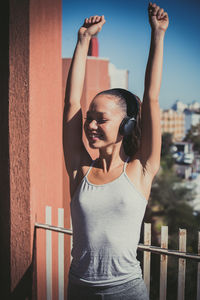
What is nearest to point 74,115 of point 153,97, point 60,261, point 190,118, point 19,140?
point 153,97

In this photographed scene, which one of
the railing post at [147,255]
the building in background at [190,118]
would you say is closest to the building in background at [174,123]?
the building in background at [190,118]

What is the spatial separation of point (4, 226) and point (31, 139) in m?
0.60

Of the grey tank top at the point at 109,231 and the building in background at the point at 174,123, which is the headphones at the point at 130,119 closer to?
the grey tank top at the point at 109,231

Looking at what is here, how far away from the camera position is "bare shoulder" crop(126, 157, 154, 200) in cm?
110

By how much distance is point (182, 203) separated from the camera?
21562 millimetres

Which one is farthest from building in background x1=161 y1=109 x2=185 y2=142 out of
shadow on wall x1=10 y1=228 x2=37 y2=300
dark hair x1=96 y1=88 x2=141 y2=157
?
dark hair x1=96 y1=88 x2=141 y2=157

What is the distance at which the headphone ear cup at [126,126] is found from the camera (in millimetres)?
1102

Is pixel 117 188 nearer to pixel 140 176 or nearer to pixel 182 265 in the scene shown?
pixel 140 176

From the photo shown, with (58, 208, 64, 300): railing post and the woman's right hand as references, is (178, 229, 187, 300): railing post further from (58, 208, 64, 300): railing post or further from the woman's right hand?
the woman's right hand

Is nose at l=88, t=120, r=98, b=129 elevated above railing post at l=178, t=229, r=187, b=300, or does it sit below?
above

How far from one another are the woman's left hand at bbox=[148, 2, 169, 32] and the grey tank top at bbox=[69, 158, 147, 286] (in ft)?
1.78

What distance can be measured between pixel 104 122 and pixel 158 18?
1.41 feet

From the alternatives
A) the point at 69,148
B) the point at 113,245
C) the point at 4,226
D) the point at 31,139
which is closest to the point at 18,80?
the point at 31,139

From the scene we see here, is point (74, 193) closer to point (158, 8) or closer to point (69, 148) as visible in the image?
point (69, 148)
